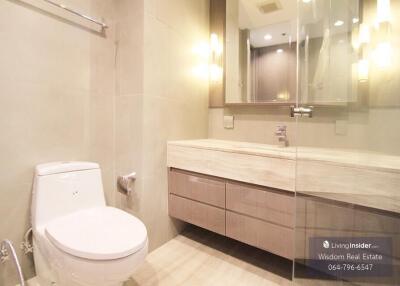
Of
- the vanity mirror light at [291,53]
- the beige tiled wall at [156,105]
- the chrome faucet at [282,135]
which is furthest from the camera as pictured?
the chrome faucet at [282,135]

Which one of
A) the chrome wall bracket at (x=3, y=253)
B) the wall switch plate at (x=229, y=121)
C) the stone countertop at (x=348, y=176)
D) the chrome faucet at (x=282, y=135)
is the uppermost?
the wall switch plate at (x=229, y=121)

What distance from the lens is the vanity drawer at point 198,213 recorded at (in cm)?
145

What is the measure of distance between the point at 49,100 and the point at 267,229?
146 centimetres

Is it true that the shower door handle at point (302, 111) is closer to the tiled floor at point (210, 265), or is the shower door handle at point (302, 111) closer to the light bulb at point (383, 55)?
the light bulb at point (383, 55)

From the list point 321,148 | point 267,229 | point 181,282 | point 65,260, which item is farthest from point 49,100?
point 321,148

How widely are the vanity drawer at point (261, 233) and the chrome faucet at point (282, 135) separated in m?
0.63

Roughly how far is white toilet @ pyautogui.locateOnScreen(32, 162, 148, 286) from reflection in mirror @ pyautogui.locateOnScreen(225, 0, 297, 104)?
1269 millimetres

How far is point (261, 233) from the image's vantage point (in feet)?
4.19

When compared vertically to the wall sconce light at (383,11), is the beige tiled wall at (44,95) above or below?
below

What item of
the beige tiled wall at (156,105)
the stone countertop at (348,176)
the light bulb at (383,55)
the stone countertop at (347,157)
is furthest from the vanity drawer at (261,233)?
the light bulb at (383,55)

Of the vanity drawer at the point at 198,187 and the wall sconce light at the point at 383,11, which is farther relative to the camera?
the vanity drawer at the point at 198,187

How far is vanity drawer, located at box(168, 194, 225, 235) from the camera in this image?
1452mm

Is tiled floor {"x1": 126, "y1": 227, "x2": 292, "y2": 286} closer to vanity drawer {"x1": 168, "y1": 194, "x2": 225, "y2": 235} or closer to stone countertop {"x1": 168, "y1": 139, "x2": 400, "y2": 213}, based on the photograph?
vanity drawer {"x1": 168, "y1": 194, "x2": 225, "y2": 235}

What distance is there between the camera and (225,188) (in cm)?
140
